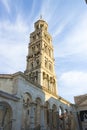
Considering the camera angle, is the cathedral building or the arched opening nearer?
the cathedral building

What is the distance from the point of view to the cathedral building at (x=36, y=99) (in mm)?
18345

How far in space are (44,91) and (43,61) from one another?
14482 millimetres

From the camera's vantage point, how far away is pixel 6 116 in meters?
19.2

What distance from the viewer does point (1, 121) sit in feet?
64.7

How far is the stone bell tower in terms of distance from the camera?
1437 inches

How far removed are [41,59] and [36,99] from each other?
16324mm

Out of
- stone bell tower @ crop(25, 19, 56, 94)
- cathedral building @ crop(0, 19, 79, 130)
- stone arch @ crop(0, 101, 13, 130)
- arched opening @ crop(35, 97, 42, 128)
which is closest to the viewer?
stone arch @ crop(0, 101, 13, 130)

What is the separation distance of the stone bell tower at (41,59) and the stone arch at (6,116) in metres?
13.6

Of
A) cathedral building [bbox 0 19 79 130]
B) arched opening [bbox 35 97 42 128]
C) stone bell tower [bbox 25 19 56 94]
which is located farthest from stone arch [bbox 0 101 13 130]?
stone bell tower [bbox 25 19 56 94]

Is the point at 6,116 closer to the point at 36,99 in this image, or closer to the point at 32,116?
the point at 32,116

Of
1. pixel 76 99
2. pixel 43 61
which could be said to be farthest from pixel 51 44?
pixel 76 99

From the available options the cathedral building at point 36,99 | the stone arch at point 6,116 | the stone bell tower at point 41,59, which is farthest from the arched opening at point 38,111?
the stone bell tower at point 41,59

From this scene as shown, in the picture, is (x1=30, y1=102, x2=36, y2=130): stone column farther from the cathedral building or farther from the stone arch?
the stone arch

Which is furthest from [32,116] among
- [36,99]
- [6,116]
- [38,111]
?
[6,116]
